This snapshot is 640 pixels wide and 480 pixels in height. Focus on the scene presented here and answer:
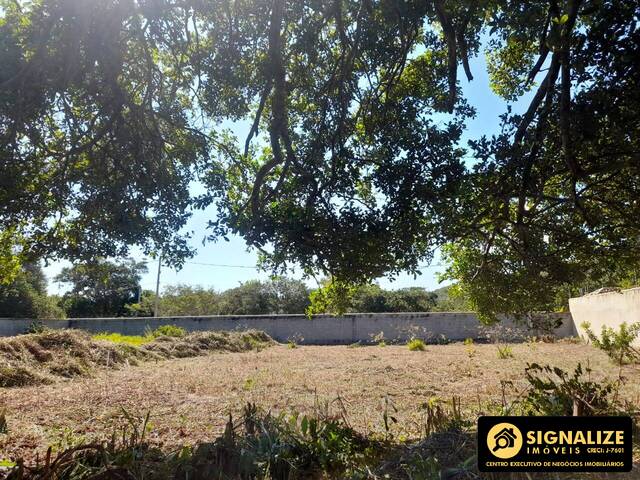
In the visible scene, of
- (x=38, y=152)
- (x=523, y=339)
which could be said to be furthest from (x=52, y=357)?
(x=523, y=339)

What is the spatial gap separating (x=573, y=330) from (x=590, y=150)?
21.9m

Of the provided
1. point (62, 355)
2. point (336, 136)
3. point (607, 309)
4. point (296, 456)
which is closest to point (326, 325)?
point (607, 309)

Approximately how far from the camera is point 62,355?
12.2 m

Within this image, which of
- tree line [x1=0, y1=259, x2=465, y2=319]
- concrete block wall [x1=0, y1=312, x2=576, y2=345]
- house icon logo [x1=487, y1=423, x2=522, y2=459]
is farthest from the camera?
tree line [x1=0, y1=259, x2=465, y2=319]

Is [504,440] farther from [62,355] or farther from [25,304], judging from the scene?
[25,304]

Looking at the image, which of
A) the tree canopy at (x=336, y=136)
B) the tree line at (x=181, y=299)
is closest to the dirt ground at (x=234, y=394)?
the tree canopy at (x=336, y=136)

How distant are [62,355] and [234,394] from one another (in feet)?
19.7

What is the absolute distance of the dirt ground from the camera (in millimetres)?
5938

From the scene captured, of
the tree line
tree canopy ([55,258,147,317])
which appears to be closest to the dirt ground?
the tree line

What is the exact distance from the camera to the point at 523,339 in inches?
919

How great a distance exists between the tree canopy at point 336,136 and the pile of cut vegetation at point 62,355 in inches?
137

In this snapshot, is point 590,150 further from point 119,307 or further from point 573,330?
point 119,307

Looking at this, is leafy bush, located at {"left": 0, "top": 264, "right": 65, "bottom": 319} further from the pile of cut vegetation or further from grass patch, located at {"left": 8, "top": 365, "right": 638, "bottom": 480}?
grass patch, located at {"left": 8, "top": 365, "right": 638, "bottom": 480}

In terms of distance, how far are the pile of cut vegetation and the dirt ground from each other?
0.64 metres
